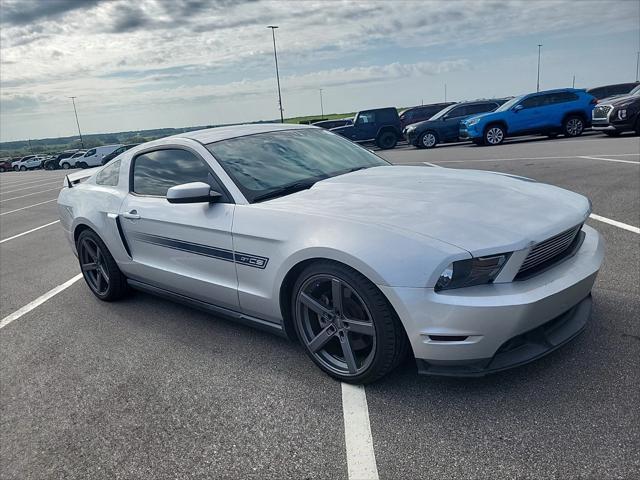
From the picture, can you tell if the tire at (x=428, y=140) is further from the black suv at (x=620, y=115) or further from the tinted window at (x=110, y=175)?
the tinted window at (x=110, y=175)

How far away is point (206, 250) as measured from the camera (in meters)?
3.34

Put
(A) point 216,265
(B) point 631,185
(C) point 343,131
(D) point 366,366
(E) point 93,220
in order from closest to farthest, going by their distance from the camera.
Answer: (D) point 366,366 < (A) point 216,265 < (E) point 93,220 < (B) point 631,185 < (C) point 343,131

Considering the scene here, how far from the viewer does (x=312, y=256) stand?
2.70 metres

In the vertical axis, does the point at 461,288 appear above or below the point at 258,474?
above

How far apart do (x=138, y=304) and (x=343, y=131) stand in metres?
18.1

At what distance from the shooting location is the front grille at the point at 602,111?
14.4 metres

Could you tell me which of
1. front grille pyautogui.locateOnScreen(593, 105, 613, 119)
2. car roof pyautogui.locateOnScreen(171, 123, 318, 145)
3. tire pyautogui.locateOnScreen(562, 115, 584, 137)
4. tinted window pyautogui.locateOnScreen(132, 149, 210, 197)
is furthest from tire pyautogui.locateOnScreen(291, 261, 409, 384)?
tire pyautogui.locateOnScreen(562, 115, 584, 137)

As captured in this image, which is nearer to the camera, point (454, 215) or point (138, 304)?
point (454, 215)

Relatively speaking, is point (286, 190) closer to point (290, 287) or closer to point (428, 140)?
point (290, 287)

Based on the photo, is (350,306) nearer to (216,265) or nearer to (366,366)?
(366,366)

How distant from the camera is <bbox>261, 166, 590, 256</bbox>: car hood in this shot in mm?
2439

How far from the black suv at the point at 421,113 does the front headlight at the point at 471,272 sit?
2100cm

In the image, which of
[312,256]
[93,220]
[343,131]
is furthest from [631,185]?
[343,131]

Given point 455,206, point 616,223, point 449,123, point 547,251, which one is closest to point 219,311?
point 455,206
